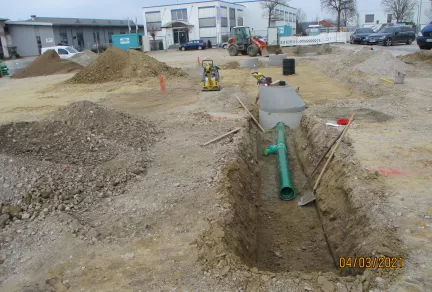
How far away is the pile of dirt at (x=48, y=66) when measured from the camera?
80.6ft

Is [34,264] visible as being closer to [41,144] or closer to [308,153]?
[41,144]

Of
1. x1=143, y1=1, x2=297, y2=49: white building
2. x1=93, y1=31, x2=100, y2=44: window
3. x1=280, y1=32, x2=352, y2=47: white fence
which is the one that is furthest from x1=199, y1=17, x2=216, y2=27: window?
x1=280, y1=32, x2=352, y2=47: white fence

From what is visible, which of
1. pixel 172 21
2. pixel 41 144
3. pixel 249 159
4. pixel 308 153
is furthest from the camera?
pixel 172 21

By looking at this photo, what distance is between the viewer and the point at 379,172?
5809mm

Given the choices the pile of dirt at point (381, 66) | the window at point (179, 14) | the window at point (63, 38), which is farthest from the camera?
the window at point (179, 14)

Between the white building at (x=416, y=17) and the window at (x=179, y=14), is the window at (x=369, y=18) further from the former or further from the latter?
the window at (x=179, y=14)

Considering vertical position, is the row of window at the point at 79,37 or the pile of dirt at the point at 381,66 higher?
the row of window at the point at 79,37

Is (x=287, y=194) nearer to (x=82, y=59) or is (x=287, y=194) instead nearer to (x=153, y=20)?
(x=82, y=59)

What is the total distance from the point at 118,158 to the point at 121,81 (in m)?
13.0

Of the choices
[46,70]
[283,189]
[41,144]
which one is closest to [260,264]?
[283,189]

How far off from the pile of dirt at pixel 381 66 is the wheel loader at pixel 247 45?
13688mm

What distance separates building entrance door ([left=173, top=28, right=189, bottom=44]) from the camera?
2134 inches

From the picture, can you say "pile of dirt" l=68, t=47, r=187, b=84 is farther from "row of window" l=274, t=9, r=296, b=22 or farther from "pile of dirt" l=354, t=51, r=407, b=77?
"row of window" l=274, t=9, r=296, b=22
